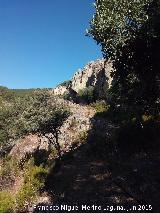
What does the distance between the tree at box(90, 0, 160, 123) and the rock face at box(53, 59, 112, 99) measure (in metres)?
46.4

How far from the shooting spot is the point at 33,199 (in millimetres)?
26594

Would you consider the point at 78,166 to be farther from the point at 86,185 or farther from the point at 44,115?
the point at 44,115

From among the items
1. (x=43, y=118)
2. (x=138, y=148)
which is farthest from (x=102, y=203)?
(x=43, y=118)

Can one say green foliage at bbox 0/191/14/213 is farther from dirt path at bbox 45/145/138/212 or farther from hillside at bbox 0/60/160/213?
dirt path at bbox 45/145/138/212

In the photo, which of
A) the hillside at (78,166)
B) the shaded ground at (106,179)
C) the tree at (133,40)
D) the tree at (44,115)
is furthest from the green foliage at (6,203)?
the tree at (133,40)

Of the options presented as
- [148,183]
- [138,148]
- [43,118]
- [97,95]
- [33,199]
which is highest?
[97,95]

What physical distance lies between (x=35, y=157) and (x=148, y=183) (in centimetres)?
1679

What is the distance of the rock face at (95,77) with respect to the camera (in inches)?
3046

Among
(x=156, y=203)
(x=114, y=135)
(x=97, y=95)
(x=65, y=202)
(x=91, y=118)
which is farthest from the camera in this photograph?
(x=97, y=95)

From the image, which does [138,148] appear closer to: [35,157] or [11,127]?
[35,157]

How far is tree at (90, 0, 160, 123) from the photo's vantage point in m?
20.8

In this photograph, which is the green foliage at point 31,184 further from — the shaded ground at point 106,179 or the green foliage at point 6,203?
the shaded ground at point 106,179

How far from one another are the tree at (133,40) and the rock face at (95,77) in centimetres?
4644

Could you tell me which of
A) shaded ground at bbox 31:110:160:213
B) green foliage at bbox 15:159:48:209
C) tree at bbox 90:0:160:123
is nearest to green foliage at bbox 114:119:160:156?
shaded ground at bbox 31:110:160:213
